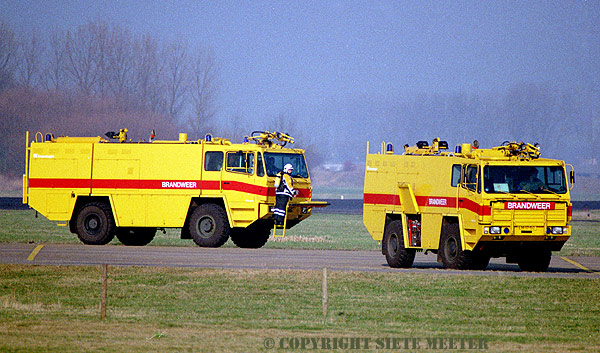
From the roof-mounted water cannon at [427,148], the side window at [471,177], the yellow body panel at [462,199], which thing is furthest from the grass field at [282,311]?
the roof-mounted water cannon at [427,148]

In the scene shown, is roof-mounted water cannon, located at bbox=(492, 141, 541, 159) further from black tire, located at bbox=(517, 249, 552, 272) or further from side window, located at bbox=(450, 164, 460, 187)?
black tire, located at bbox=(517, 249, 552, 272)

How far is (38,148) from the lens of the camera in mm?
31953

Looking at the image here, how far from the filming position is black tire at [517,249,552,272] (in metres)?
24.2

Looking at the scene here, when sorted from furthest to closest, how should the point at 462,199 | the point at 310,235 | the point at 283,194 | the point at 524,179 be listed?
1. the point at 310,235
2. the point at 283,194
3. the point at 462,199
4. the point at 524,179

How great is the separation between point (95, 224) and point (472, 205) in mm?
13922

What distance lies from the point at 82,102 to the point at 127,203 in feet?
239

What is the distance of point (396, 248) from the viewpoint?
25.0 metres

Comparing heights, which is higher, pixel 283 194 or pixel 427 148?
pixel 427 148

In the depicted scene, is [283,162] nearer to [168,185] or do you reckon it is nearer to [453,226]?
[168,185]

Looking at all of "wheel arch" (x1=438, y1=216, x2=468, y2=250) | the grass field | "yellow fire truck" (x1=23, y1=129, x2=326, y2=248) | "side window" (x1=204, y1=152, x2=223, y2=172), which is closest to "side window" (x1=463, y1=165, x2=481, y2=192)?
"wheel arch" (x1=438, y1=216, x2=468, y2=250)

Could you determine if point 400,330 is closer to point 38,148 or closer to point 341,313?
point 341,313

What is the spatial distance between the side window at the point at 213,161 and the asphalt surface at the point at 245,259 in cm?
253

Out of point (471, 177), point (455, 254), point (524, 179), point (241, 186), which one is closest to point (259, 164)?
point (241, 186)

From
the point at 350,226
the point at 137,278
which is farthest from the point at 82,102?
the point at 137,278
